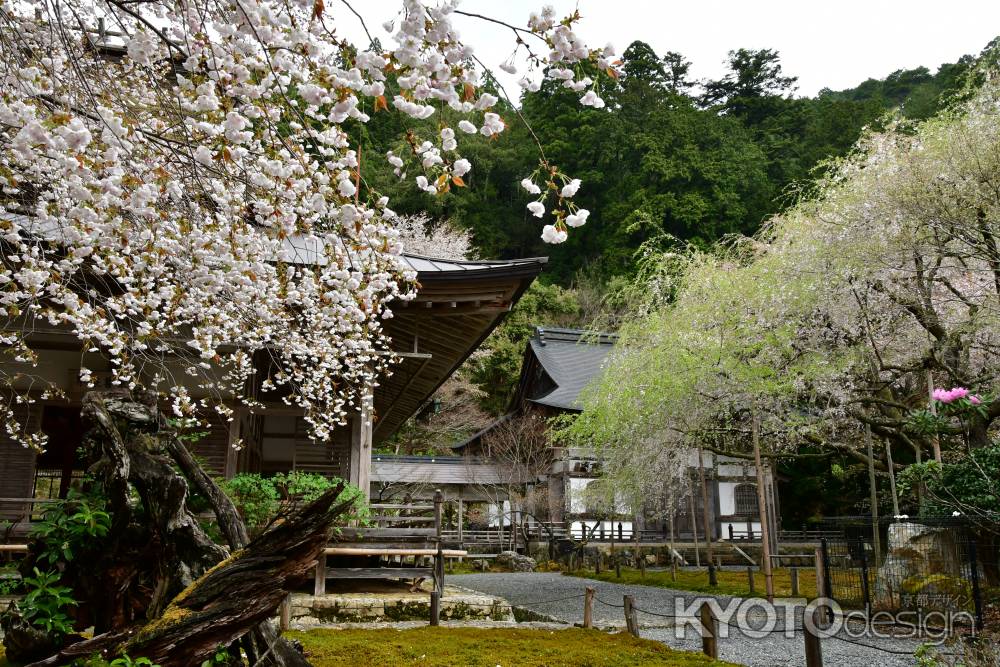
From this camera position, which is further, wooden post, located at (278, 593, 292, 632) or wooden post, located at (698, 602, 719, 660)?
wooden post, located at (278, 593, 292, 632)

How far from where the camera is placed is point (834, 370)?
10.9 m

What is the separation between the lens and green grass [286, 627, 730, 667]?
6496mm

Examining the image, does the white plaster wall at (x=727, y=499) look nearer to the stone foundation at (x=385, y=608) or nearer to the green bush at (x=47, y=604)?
the stone foundation at (x=385, y=608)

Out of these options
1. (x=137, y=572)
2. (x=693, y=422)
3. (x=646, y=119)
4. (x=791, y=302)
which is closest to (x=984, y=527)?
(x=791, y=302)

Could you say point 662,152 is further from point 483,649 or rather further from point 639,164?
point 483,649

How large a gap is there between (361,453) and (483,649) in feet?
12.7

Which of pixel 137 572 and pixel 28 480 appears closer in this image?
pixel 137 572

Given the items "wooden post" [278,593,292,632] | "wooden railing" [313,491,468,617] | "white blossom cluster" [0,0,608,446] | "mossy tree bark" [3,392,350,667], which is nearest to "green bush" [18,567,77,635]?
"mossy tree bark" [3,392,350,667]

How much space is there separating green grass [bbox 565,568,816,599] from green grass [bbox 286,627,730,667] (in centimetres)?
640

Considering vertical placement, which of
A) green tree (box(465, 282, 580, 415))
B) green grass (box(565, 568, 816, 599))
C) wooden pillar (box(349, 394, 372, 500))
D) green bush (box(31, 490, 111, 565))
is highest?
green tree (box(465, 282, 580, 415))

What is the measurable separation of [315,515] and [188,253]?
3.10 meters

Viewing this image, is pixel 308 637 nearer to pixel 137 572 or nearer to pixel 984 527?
pixel 137 572

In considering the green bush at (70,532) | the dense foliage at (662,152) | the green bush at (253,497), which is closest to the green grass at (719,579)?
the green bush at (253,497)

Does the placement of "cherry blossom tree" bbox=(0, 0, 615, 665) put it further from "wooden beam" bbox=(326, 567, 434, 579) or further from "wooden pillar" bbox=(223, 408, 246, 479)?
"wooden beam" bbox=(326, 567, 434, 579)
